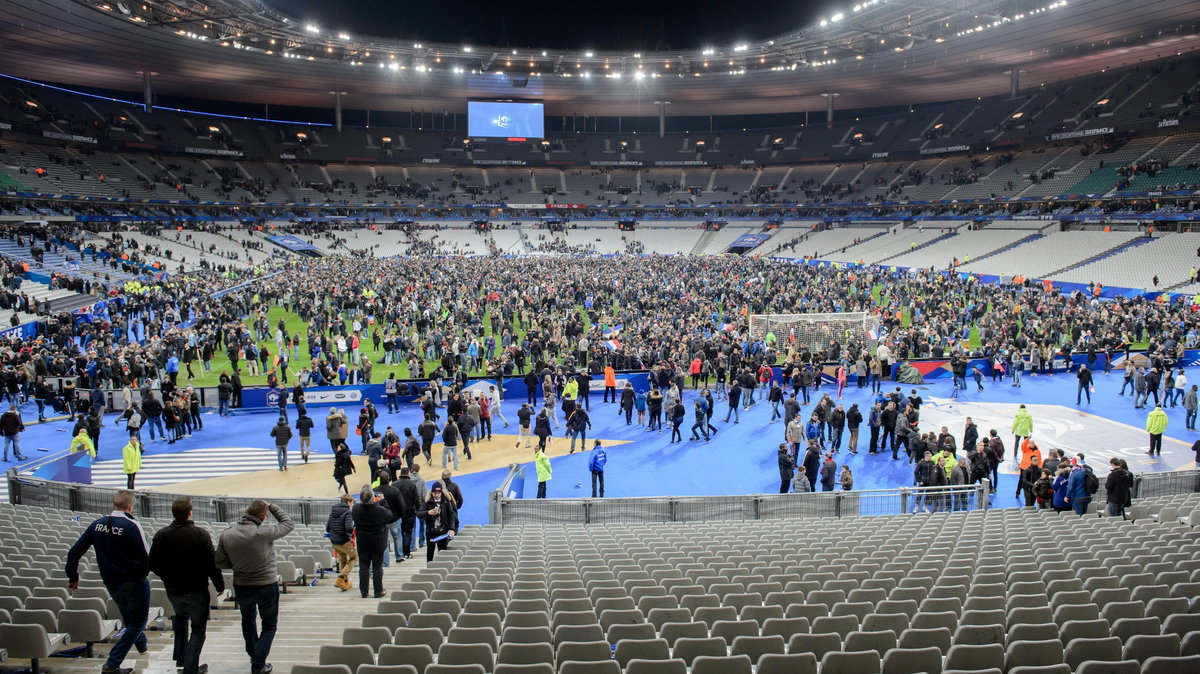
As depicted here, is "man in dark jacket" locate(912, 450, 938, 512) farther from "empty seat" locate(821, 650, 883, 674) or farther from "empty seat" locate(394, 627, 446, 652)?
"empty seat" locate(394, 627, 446, 652)

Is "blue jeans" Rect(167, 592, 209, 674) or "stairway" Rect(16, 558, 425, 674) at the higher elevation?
"blue jeans" Rect(167, 592, 209, 674)

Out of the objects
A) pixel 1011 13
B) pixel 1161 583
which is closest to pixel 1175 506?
pixel 1161 583

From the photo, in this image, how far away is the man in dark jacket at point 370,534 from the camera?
7035mm

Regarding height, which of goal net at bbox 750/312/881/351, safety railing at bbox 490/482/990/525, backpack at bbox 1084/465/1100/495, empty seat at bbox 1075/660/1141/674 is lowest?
safety railing at bbox 490/482/990/525

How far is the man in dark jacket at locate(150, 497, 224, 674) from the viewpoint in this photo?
464 centimetres

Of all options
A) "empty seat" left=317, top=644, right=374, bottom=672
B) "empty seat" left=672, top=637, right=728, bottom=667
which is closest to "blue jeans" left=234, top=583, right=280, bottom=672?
"empty seat" left=317, top=644, right=374, bottom=672

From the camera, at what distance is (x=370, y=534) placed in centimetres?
708

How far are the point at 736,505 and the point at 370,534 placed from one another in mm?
6188

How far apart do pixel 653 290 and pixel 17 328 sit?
80.1 ft

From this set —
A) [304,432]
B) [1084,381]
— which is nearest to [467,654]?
[304,432]

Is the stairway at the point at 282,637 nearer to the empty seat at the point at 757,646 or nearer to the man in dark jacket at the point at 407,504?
the man in dark jacket at the point at 407,504

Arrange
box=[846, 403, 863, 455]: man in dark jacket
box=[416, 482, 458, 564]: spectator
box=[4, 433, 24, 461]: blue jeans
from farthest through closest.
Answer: box=[846, 403, 863, 455]: man in dark jacket, box=[4, 433, 24, 461]: blue jeans, box=[416, 482, 458, 564]: spectator

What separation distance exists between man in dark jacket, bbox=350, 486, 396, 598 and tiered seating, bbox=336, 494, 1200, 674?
64 centimetres

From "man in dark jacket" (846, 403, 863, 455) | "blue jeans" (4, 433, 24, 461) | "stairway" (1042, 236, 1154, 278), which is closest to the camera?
"blue jeans" (4, 433, 24, 461)
